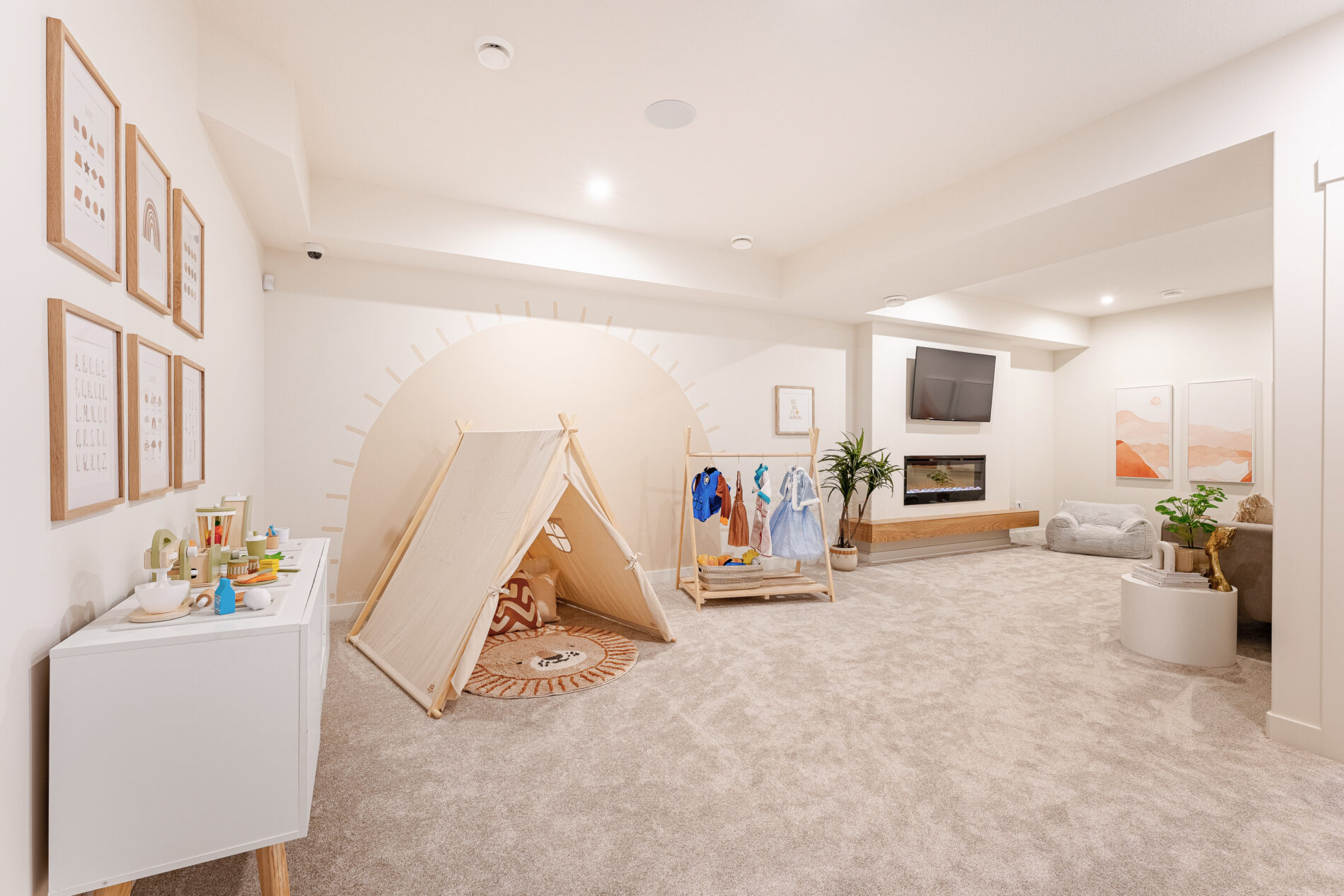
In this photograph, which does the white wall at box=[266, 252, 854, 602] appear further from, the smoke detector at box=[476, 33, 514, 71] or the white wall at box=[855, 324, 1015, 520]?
the smoke detector at box=[476, 33, 514, 71]

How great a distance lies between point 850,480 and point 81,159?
5335 mm

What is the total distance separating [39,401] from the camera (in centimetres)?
113

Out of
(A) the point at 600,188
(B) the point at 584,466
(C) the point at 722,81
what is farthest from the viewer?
(A) the point at 600,188

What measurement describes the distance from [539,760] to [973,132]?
3.41 m

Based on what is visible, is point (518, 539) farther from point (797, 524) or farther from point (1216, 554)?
point (1216, 554)

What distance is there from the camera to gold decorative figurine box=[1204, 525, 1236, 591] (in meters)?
3.20

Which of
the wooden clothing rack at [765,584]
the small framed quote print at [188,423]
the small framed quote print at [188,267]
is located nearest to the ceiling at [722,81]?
the small framed quote print at [188,267]

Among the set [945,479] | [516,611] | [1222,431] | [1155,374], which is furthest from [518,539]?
[1155,374]

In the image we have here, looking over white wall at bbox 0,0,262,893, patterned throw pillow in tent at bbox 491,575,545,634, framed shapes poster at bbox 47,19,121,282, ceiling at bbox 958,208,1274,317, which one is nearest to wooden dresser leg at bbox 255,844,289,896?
white wall at bbox 0,0,262,893

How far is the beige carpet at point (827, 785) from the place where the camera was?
5.36ft

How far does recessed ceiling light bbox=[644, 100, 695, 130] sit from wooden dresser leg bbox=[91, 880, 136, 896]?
10.1 ft

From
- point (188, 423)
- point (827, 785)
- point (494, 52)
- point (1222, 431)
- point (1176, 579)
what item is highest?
point (494, 52)

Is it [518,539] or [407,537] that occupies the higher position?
[518,539]

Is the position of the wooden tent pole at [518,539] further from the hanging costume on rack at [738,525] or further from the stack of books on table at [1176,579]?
the stack of books on table at [1176,579]
